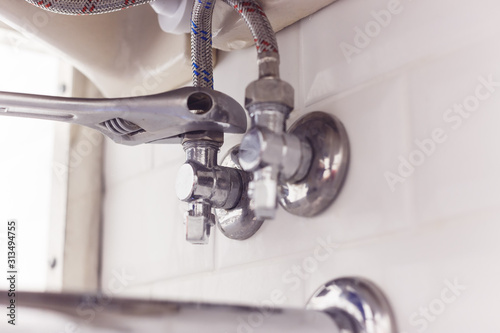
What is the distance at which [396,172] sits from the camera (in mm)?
415

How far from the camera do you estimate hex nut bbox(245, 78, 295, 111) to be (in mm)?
410

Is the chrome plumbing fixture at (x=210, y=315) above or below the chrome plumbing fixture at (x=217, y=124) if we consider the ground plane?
below

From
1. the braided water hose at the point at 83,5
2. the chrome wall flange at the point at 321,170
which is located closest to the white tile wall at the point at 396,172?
the chrome wall flange at the point at 321,170

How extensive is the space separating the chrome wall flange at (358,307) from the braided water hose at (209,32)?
0.16 m

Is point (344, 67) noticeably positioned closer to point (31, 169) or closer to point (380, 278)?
point (380, 278)

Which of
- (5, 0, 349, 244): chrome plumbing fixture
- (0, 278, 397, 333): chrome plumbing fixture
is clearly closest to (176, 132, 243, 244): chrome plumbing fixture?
(5, 0, 349, 244): chrome plumbing fixture

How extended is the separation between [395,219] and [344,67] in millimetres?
123

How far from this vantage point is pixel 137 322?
0.30 meters

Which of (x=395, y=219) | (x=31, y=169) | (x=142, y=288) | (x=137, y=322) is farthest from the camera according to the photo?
(x=31, y=169)

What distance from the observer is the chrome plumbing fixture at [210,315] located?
0.92 ft

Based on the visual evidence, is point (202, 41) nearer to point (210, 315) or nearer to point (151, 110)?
point (151, 110)

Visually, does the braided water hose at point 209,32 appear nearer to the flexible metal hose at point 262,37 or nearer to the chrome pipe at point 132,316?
the flexible metal hose at point 262,37

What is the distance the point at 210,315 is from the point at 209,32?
0.24 m

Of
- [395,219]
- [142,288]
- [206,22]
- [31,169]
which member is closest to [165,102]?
[206,22]
